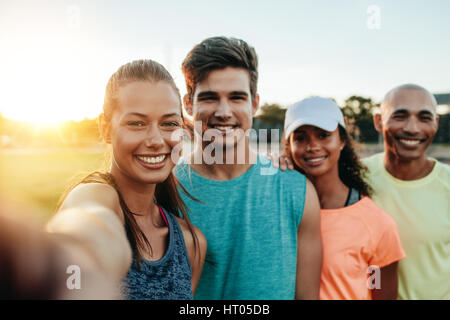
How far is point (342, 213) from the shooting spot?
2.40 meters

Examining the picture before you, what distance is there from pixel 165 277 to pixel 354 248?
4.81 feet

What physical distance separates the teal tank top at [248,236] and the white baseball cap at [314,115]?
0.62 metres

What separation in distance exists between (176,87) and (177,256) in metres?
1.03

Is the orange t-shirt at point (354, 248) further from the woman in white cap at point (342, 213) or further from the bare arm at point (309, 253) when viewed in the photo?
the bare arm at point (309, 253)

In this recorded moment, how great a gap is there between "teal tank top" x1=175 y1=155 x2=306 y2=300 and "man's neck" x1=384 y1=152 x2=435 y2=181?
142 cm

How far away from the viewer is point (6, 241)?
625mm

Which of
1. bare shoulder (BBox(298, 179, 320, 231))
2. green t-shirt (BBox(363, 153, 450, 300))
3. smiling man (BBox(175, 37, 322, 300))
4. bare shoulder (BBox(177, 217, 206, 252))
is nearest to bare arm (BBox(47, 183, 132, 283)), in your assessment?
bare shoulder (BBox(177, 217, 206, 252))

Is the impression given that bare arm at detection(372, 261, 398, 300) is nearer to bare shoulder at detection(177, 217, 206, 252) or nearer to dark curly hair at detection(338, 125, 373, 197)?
dark curly hair at detection(338, 125, 373, 197)

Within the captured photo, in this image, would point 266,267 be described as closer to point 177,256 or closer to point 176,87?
point 177,256

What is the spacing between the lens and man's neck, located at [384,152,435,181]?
2990 millimetres

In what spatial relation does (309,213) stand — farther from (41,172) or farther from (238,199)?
(41,172)

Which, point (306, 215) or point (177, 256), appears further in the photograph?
point (306, 215)
